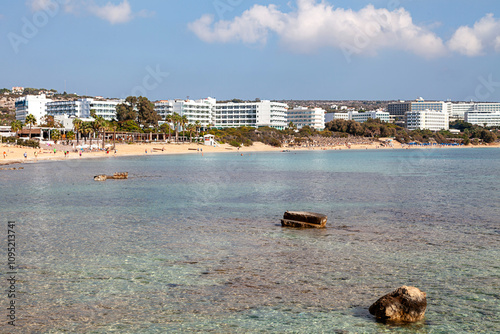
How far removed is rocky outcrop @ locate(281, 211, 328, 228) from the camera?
911 inches

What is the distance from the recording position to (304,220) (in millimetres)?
23469

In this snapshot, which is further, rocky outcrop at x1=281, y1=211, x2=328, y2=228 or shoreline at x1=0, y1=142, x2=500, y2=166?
shoreline at x1=0, y1=142, x2=500, y2=166

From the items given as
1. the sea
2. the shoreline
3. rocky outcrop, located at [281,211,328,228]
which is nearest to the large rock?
the sea

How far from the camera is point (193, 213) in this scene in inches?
1142

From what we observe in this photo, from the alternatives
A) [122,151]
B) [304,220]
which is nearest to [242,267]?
[304,220]

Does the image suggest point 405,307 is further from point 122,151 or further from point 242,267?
point 122,151

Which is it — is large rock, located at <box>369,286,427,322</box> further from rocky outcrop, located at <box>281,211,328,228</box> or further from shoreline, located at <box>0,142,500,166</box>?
shoreline, located at <box>0,142,500,166</box>

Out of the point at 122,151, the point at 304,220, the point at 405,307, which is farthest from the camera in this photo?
the point at 122,151

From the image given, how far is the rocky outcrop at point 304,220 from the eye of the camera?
911 inches

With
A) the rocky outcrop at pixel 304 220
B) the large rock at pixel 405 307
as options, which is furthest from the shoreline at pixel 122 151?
the large rock at pixel 405 307

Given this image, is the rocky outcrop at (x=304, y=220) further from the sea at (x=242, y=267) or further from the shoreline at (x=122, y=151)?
the shoreline at (x=122, y=151)

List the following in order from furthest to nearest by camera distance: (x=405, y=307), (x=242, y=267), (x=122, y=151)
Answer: (x=122, y=151) → (x=242, y=267) → (x=405, y=307)

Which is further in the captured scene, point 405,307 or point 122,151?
point 122,151

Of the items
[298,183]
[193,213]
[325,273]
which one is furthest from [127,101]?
[325,273]
